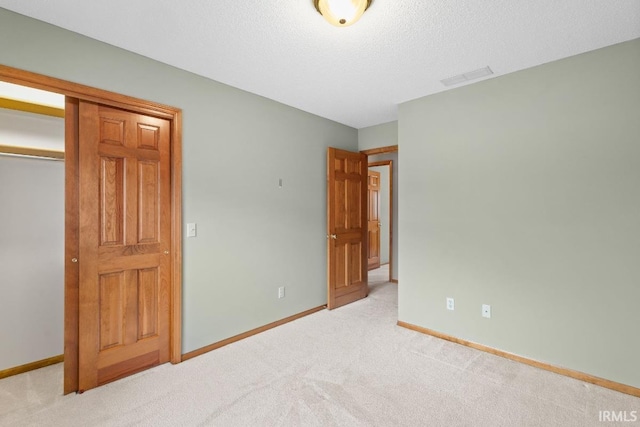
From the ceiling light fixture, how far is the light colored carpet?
2.39 metres

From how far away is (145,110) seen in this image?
7.66ft

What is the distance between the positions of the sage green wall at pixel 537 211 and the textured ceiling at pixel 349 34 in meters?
0.30

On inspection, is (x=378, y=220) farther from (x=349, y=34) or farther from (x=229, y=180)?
(x=349, y=34)

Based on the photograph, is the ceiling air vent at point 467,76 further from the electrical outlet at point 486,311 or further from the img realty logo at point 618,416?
the img realty logo at point 618,416

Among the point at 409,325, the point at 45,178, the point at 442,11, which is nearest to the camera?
the point at 442,11

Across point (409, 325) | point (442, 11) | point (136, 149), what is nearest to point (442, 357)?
point (409, 325)

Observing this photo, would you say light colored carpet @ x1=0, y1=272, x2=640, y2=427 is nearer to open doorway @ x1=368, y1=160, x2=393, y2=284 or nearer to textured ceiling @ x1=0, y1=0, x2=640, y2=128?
textured ceiling @ x1=0, y1=0, x2=640, y2=128

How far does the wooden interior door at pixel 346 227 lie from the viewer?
3.78 m

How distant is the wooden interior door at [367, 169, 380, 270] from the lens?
259 inches

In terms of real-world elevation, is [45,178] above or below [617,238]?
above

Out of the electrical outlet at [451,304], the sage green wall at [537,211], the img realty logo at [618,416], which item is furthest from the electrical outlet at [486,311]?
the img realty logo at [618,416]

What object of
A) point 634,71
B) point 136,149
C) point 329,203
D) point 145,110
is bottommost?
point 329,203

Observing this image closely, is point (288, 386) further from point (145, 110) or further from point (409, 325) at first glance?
point (145, 110)

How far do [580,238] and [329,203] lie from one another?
2413 mm
